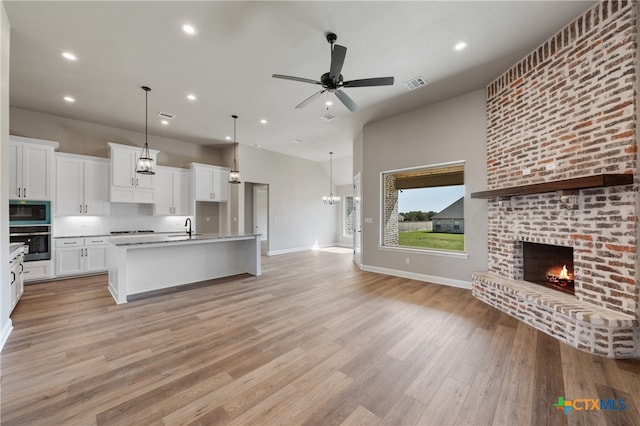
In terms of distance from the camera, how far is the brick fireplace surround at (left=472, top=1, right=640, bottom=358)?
93.9 inches

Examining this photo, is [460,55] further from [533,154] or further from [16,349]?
[16,349]

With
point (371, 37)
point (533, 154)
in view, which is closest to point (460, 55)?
point (371, 37)

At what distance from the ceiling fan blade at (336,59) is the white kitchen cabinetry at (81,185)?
18.5ft

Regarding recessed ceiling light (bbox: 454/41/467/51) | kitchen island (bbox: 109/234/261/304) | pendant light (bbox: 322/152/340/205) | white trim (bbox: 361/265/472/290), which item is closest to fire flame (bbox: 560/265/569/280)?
white trim (bbox: 361/265/472/290)

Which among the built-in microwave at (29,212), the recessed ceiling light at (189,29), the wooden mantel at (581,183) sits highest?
the recessed ceiling light at (189,29)

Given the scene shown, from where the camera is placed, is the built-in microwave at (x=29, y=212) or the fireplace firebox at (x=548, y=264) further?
the built-in microwave at (x=29, y=212)

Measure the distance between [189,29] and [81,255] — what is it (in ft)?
17.0

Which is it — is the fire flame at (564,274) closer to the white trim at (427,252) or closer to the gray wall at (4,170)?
the white trim at (427,252)

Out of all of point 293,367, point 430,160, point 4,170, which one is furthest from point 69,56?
point 430,160

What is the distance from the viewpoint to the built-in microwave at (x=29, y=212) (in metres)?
4.57

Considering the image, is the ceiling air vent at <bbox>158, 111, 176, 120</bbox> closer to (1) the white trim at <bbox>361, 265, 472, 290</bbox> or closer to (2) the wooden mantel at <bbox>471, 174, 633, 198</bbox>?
(1) the white trim at <bbox>361, 265, 472, 290</bbox>

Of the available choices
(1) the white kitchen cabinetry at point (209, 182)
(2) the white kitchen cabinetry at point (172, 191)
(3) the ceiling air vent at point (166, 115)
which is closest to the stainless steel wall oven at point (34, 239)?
(2) the white kitchen cabinetry at point (172, 191)

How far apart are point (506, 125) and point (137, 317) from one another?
5839 mm

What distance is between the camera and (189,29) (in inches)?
112
